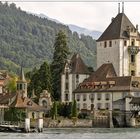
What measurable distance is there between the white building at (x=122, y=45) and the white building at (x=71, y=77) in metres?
4.36

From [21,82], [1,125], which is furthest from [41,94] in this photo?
[1,125]

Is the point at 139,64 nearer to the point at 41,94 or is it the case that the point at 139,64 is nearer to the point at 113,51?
the point at 113,51

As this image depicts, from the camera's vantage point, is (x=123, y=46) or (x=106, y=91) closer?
(x=106, y=91)

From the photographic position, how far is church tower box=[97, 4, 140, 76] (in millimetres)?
118062

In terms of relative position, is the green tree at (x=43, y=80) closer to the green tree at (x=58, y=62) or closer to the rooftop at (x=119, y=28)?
the green tree at (x=58, y=62)

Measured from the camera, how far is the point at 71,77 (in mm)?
117875

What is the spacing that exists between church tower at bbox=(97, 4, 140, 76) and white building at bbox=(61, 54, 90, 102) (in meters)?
4.36

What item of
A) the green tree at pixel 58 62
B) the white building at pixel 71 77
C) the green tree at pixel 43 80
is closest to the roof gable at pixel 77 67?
the white building at pixel 71 77

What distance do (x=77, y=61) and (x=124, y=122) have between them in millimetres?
14507

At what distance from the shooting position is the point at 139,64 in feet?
392

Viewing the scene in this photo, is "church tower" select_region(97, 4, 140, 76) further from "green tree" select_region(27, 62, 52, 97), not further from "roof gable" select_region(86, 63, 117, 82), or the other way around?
"green tree" select_region(27, 62, 52, 97)

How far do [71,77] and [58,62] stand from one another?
5.42 metres

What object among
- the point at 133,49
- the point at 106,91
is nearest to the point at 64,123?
the point at 106,91

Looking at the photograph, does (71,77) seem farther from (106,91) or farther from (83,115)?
(83,115)
